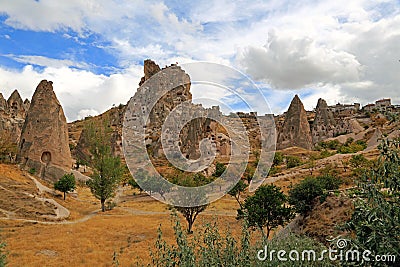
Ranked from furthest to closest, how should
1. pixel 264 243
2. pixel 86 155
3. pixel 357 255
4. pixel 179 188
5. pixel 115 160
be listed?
pixel 86 155 → pixel 115 160 → pixel 179 188 → pixel 264 243 → pixel 357 255

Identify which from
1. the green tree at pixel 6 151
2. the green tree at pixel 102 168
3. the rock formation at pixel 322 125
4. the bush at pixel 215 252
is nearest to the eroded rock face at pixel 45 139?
the green tree at pixel 6 151

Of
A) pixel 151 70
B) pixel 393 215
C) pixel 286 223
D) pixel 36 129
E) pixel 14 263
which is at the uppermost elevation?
pixel 151 70

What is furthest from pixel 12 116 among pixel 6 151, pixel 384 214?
pixel 384 214

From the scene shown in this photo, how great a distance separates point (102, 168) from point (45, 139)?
1082 centimetres

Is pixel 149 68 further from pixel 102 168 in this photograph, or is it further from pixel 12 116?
pixel 102 168

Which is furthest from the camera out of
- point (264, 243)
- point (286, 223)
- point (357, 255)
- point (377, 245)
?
point (286, 223)

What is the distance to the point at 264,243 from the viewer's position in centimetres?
579

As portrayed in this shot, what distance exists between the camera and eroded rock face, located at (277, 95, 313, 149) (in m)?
67.0

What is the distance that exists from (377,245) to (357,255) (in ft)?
1.16

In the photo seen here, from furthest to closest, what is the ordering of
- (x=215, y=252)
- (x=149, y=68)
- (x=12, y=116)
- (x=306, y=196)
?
(x=149, y=68) → (x=12, y=116) → (x=306, y=196) → (x=215, y=252)

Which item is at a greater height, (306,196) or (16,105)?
(16,105)

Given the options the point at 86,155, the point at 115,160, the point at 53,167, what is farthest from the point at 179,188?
the point at 86,155

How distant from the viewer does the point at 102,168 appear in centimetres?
3020

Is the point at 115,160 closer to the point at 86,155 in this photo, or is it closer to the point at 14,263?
the point at 14,263
